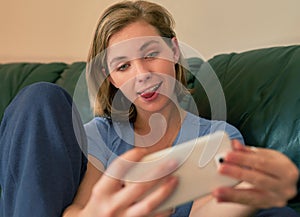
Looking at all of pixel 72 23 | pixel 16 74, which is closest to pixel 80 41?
pixel 72 23

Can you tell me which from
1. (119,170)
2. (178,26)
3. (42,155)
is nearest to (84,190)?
(42,155)

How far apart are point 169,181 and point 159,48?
46 cm

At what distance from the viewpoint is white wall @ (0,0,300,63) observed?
1329 mm

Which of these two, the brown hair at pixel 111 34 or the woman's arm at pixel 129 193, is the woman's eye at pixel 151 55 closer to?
the brown hair at pixel 111 34

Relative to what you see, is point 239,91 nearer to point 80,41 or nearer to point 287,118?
point 287,118

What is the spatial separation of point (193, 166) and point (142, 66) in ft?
1.24

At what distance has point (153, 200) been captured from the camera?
55 centimetres

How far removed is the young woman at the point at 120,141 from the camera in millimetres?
562

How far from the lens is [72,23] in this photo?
1.68 metres

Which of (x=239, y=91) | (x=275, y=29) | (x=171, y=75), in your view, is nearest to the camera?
(x=171, y=75)

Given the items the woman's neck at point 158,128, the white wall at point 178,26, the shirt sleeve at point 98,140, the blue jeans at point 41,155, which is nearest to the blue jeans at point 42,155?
the blue jeans at point 41,155

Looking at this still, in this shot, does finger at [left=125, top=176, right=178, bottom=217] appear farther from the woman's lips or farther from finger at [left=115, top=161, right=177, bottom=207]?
the woman's lips

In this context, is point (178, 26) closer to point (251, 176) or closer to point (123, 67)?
point (123, 67)

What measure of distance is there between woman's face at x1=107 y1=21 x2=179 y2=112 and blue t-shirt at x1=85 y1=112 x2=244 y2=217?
0.23ft
